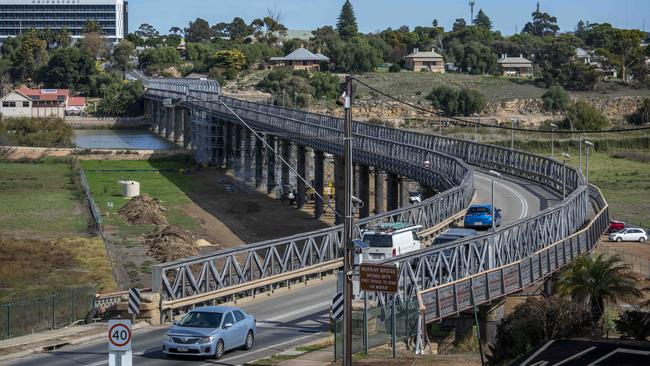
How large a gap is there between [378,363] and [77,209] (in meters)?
63.9

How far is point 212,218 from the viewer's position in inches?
3494

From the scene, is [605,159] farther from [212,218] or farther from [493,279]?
[493,279]

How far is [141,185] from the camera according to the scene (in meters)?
110

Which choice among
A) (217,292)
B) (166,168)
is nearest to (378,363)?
(217,292)

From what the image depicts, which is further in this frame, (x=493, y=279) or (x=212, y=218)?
(x=212, y=218)

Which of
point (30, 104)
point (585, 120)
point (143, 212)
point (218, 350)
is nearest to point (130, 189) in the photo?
point (143, 212)

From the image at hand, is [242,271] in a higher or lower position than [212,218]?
higher

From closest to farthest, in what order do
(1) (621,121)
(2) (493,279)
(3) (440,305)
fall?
1. (3) (440,305)
2. (2) (493,279)
3. (1) (621,121)

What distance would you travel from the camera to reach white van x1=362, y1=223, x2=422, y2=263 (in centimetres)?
4494

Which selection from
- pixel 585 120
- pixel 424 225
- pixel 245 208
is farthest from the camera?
pixel 585 120

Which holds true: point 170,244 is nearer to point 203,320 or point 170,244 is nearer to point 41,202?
point 41,202

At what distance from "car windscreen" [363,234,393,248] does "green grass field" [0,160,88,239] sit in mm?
36425

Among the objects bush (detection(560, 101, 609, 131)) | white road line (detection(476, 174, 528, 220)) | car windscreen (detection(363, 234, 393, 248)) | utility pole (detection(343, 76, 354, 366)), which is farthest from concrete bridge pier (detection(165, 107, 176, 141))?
utility pole (detection(343, 76, 354, 366))

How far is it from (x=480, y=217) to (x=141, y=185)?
61330 mm
